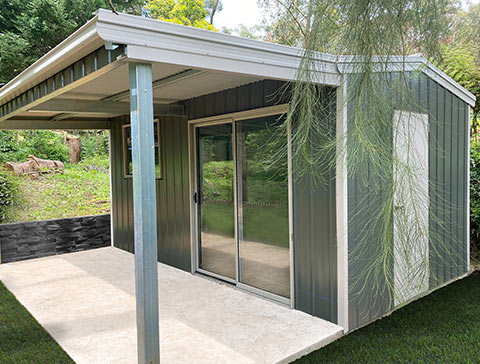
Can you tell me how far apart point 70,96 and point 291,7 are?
9.83 ft

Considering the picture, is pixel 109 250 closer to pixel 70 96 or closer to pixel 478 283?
pixel 70 96

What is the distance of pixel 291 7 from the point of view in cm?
238

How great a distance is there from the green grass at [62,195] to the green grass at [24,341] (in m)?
4.05

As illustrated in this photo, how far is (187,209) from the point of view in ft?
16.9

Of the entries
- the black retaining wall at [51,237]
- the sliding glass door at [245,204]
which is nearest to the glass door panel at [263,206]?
the sliding glass door at [245,204]

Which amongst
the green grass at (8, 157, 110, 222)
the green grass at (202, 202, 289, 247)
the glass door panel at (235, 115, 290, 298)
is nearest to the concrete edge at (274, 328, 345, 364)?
the glass door panel at (235, 115, 290, 298)

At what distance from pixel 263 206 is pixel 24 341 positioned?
7.86 feet

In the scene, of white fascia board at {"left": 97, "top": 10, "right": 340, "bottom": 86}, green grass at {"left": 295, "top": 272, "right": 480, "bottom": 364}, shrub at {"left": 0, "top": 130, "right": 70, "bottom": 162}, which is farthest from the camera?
shrub at {"left": 0, "top": 130, "right": 70, "bottom": 162}

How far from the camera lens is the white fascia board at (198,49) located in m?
2.12

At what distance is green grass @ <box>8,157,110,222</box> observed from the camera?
7.94m

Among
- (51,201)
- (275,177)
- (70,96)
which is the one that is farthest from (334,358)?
(51,201)

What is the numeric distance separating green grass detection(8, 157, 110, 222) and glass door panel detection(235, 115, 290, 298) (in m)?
5.06

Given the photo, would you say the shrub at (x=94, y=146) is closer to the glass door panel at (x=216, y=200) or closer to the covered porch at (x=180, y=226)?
the covered porch at (x=180, y=226)

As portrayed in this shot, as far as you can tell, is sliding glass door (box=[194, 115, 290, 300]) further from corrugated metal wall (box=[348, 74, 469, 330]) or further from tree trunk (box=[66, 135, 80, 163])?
tree trunk (box=[66, 135, 80, 163])
